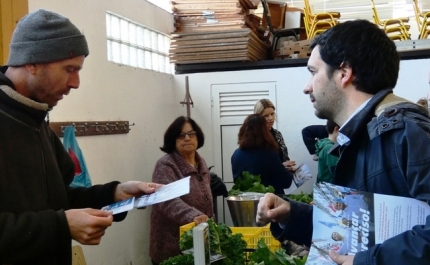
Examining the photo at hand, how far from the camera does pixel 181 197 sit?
356cm

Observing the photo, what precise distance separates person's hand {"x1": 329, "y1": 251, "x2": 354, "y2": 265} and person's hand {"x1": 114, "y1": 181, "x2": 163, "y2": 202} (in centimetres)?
83

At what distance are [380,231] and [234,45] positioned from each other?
4324 millimetres

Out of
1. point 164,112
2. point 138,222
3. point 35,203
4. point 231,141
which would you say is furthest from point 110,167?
point 35,203

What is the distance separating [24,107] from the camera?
1642 millimetres

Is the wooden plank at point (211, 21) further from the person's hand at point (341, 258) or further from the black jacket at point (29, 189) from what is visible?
the person's hand at point (341, 258)

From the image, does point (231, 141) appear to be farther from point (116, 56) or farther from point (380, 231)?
point (380, 231)

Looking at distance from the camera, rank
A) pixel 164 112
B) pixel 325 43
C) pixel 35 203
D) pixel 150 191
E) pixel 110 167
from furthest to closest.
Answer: pixel 164 112 → pixel 110 167 → pixel 150 191 → pixel 35 203 → pixel 325 43

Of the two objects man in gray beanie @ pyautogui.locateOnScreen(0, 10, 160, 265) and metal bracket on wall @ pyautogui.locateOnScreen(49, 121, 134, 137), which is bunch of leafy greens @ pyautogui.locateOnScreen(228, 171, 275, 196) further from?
man in gray beanie @ pyautogui.locateOnScreen(0, 10, 160, 265)

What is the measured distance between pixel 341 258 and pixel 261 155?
2.84m

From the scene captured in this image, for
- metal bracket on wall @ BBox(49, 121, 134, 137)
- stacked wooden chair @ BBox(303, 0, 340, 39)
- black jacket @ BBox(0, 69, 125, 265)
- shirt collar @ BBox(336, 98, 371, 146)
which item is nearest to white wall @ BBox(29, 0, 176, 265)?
metal bracket on wall @ BBox(49, 121, 134, 137)

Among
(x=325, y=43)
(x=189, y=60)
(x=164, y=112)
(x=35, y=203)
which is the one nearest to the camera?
(x=325, y=43)

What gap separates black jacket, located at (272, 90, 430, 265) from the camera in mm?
1132

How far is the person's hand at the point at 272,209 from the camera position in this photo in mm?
1587

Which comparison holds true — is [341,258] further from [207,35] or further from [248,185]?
[207,35]
